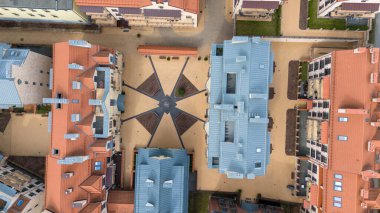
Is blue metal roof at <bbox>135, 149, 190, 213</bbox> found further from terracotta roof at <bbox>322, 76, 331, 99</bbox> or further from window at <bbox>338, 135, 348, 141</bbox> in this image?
terracotta roof at <bbox>322, 76, 331, 99</bbox>

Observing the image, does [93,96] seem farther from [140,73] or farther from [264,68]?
[264,68]

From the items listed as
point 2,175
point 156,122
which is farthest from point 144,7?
point 2,175

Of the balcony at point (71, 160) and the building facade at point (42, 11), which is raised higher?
the building facade at point (42, 11)

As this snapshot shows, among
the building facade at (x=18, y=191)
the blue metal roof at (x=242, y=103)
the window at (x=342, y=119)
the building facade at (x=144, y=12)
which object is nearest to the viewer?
the window at (x=342, y=119)

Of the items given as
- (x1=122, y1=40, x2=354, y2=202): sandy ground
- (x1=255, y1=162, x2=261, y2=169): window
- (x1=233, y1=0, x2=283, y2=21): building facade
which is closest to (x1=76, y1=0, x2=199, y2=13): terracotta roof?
(x1=233, y1=0, x2=283, y2=21): building facade

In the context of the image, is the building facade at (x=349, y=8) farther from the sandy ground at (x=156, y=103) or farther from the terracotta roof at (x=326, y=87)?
the sandy ground at (x=156, y=103)

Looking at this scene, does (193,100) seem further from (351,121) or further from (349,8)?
(349,8)

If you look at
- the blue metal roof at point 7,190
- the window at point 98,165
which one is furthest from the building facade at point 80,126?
the blue metal roof at point 7,190
